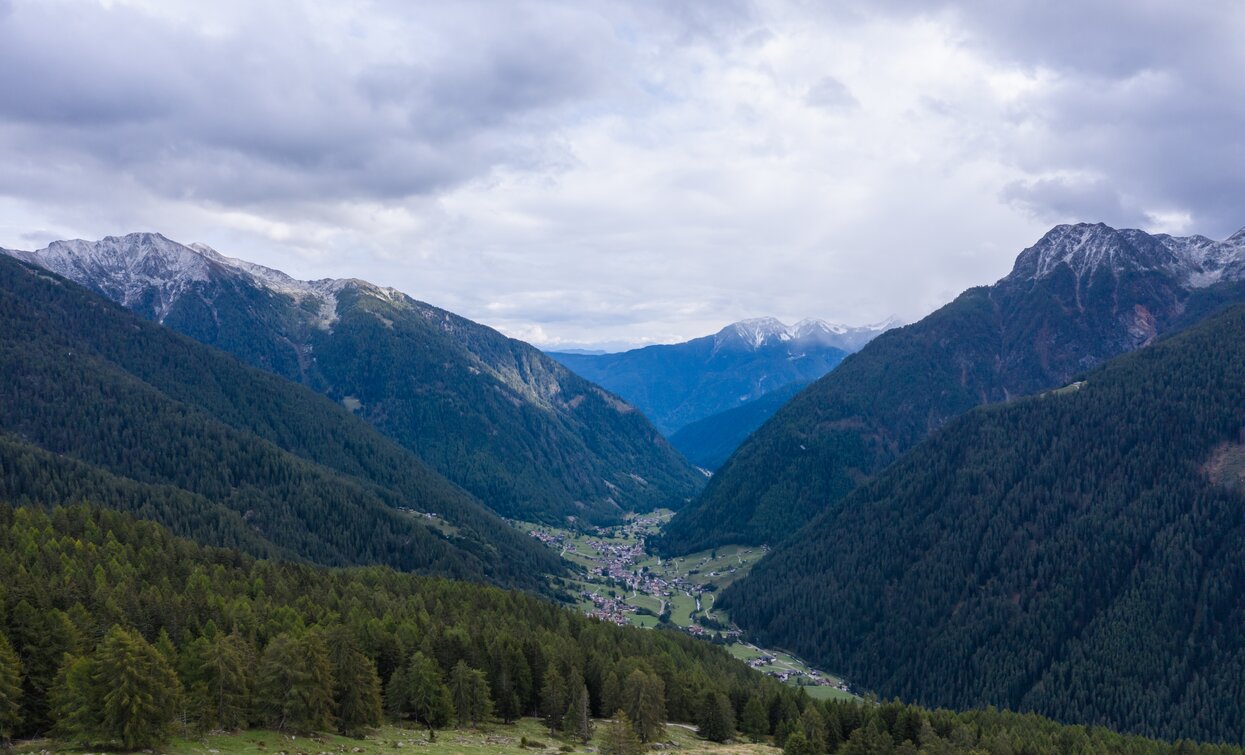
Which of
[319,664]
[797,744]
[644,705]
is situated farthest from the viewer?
[797,744]

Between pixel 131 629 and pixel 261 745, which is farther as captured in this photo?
pixel 131 629

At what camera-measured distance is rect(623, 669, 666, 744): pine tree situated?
9069cm

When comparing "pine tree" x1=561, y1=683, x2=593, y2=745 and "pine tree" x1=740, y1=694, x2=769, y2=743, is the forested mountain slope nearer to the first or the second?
"pine tree" x1=740, y1=694, x2=769, y2=743

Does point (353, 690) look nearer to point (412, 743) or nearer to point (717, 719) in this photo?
point (412, 743)

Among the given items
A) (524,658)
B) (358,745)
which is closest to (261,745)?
(358,745)

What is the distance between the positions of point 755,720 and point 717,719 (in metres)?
9.20

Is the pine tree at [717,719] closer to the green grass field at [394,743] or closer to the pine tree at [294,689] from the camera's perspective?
the green grass field at [394,743]

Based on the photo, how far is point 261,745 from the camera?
6544 centimetres

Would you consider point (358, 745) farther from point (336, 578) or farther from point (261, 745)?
point (336, 578)

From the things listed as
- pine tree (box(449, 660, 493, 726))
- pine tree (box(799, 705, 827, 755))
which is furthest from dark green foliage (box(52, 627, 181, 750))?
pine tree (box(799, 705, 827, 755))

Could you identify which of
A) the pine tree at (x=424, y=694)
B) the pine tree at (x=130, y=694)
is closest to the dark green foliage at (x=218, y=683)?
the pine tree at (x=130, y=694)

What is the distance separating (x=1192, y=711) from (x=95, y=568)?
718ft

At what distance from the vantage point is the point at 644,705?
90.4m

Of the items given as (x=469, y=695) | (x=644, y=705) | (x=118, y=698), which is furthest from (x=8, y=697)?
(x=644, y=705)
